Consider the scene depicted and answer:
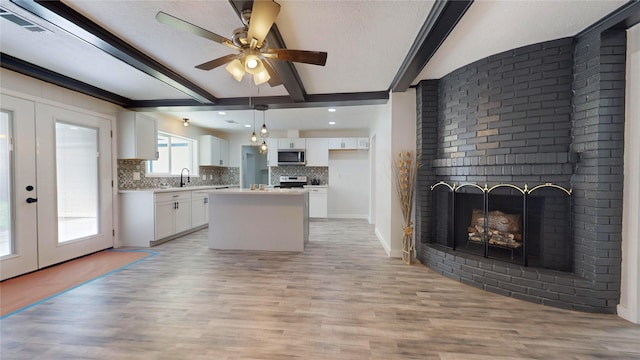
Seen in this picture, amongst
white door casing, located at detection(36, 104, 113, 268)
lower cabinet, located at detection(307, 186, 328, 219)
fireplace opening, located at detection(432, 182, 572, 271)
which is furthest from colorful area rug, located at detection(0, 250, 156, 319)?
fireplace opening, located at detection(432, 182, 572, 271)

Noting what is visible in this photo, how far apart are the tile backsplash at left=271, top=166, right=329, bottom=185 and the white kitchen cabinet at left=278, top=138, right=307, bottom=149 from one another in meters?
0.65

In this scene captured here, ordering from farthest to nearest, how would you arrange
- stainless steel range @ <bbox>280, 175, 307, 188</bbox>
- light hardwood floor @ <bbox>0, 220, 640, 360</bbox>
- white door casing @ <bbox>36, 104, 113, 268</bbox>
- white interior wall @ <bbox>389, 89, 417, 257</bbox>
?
1. stainless steel range @ <bbox>280, 175, 307, 188</bbox>
2. white interior wall @ <bbox>389, 89, 417, 257</bbox>
3. white door casing @ <bbox>36, 104, 113, 268</bbox>
4. light hardwood floor @ <bbox>0, 220, 640, 360</bbox>

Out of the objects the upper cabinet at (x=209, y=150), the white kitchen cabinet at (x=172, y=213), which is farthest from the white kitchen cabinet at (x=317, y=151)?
the white kitchen cabinet at (x=172, y=213)

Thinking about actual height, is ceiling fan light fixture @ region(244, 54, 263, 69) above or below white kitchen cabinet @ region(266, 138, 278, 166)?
above

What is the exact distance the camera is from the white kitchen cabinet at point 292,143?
6574 mm

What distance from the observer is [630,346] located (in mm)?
1759

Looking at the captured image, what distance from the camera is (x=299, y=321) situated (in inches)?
81.0

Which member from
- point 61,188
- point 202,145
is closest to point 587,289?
point 61,188

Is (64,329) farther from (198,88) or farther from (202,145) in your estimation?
(202,145)

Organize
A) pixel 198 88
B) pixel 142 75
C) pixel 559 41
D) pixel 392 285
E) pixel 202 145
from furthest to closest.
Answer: pixel 202 145 → pixel 198 88 → pixel 142 75 → pixel 392 285 → pixel 559 41

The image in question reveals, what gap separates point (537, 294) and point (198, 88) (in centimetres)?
469

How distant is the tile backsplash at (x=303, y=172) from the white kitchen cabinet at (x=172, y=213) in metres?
2.46

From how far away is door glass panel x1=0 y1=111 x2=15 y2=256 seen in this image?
2787 millimetres

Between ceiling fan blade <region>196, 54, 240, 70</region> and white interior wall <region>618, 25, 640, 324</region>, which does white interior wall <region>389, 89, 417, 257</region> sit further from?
ceiling fan blade <region>196, 54, 240, 70</region>
